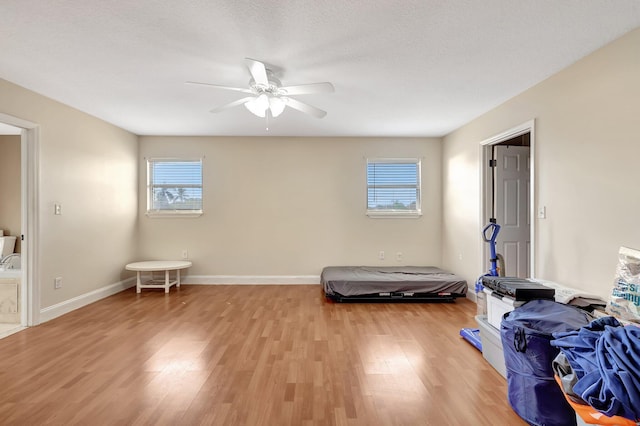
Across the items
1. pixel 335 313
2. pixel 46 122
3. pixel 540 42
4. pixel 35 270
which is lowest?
pixel 335 313

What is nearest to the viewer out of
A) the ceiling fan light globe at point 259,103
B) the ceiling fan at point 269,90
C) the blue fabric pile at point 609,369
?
the blue fabric pile at point 609,369

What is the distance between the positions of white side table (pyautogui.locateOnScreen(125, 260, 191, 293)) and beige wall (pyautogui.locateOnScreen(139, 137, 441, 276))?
264 mm

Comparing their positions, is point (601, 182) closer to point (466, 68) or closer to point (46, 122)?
point (466, 68)

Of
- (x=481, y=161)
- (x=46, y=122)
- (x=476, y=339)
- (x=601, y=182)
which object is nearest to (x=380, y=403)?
(x=476, y=339)

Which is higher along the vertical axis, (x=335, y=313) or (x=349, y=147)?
(x=349, y=147)

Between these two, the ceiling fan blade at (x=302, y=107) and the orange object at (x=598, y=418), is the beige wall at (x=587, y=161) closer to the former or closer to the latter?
the orange object at (x=598, y=418)

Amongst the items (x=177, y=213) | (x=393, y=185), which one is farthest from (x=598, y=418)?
(x=177, y=213)

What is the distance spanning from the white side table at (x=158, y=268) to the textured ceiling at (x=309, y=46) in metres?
2.35

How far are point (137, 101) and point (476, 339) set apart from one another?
4.47 meters

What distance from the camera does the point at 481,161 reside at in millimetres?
4188

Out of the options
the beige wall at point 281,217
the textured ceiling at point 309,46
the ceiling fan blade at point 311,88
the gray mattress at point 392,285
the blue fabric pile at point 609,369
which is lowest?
the gray mattress at point 392,285

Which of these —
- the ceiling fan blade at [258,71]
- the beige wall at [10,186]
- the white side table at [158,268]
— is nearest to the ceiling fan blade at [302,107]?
the ceiling fan blade at [258,71]

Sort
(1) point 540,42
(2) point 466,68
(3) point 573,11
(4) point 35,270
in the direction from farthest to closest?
(4) point 35,270 → (2) point 466,68 → (1) point 540,42 → (3) point 573,11

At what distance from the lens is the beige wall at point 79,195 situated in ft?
11.7
